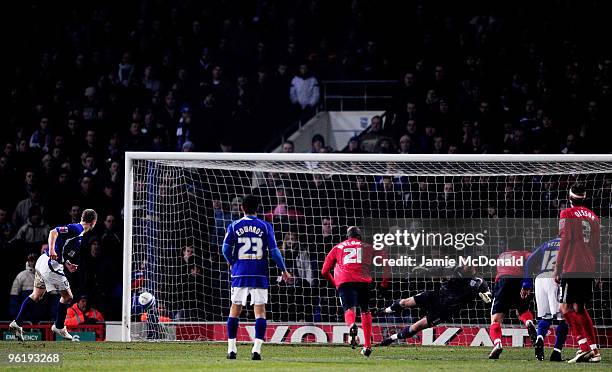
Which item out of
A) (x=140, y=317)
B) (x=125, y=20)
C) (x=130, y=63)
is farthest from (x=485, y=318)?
(x=125, y=20)

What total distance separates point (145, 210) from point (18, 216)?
3.00 meters

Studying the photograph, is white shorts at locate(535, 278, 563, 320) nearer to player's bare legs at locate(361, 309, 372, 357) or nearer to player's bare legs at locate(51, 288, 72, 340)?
player's bare legs at locate(361, 309, 372, 357)

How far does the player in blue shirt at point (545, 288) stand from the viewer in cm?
1244

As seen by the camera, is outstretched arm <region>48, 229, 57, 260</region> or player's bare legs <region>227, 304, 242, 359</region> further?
outstretched arm <region>48, 229, 57, 260</region>

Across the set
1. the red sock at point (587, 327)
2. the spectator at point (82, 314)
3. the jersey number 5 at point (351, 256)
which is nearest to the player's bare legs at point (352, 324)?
the jersey number 5 at point (351, 256)

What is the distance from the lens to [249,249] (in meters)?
11.8

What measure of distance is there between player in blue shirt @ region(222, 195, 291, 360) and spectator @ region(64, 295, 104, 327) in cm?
457

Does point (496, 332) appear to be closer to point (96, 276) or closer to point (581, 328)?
point (581, 328)

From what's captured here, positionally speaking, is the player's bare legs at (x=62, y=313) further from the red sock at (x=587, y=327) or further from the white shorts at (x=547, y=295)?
the red sock at (x=587, y=327)

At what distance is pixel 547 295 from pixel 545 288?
86 mm

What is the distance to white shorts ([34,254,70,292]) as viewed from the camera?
14492mm

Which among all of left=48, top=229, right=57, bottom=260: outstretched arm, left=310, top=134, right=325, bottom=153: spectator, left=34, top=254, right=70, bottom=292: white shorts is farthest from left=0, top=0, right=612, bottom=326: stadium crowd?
left=48, top=229, right=57, bottom=260: outstretched arm

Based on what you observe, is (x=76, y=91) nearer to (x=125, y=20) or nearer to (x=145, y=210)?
(x=125, y=20)

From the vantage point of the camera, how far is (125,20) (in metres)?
22.2
